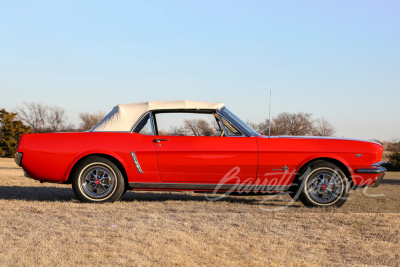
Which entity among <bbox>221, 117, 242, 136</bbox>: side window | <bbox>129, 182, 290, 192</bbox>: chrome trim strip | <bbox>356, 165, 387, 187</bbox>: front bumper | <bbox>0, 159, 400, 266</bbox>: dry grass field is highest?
<bbox>221, 117, 242, 136</bbox>: side window

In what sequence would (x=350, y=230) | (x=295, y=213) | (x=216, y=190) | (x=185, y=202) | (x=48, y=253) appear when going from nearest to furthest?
(x=48, y=253) < (x=350, y=230) < (x=295, y=213) < (x=216, y=190) < (x=185, y=202)

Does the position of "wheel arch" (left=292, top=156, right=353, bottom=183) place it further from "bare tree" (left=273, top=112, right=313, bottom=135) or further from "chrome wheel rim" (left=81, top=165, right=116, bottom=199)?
"bare tree" (left=273, top=112, right=313, bottom=135)

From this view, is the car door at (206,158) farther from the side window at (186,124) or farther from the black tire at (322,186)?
the black tire at (322,186)

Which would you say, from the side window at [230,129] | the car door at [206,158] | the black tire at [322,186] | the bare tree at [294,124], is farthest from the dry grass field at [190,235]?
the bare tree at [294,124]

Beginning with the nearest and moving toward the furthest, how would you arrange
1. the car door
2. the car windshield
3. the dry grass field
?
the dry grass field
the car door
the car windshield

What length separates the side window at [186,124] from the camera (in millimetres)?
7227

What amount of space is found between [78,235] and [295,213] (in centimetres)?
309

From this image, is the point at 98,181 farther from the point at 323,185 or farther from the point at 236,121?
the point at 323,185

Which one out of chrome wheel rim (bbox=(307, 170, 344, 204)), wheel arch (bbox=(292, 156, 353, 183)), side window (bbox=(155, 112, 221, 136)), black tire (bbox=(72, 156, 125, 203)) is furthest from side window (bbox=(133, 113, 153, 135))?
chrome wheel rim (bbox=(307, 170, 344, 204))

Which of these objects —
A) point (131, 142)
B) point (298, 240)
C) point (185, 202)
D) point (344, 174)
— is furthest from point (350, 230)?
point (131, 142)

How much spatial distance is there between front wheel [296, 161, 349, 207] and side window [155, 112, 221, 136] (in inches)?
61.7

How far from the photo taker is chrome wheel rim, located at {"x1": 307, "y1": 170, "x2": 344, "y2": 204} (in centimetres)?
704

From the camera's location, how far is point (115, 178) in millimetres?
7070

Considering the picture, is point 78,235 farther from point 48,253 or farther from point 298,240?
point 298,240
